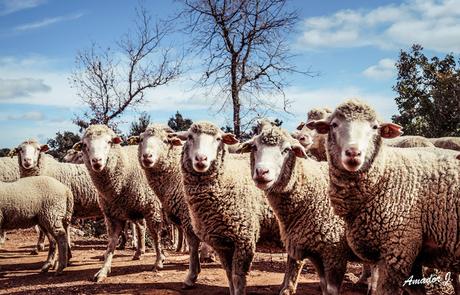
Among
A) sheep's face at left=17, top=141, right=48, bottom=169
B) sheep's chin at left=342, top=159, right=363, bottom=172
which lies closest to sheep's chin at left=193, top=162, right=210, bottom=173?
sheep's chin at left=342, top=159, right=363, bottom=172

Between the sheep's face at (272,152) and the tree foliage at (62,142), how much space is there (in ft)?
59.4

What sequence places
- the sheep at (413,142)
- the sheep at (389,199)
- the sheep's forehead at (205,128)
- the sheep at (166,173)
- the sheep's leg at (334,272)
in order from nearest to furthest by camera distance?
the sheep at (389,199) → the sheep's leg at (334,272) → the sheep's forehead at (205,128) → the sheep at (166,173) → the sheep at (413,142)

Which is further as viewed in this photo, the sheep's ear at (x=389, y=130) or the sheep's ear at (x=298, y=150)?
the sheep's ear at (x=298, y=150)

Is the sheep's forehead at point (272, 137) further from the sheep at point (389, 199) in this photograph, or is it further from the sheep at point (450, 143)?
the sheep at point (450, 143)

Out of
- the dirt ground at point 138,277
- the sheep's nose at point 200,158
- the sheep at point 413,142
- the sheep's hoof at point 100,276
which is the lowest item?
the dirt ground at point 138,277

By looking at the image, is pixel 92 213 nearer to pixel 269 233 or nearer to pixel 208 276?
pixel 208 276

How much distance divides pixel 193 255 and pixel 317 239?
2519 mm

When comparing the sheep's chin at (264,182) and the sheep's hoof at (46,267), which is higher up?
the sheep's chin at (264,182)

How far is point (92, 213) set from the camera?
11570 mm

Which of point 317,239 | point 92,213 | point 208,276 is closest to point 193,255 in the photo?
point 208,276

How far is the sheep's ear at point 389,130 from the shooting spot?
505 cm

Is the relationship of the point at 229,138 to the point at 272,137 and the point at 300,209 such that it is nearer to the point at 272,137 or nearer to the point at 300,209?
the point at 272,137

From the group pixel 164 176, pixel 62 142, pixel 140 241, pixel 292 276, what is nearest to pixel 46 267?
pixel 140 241

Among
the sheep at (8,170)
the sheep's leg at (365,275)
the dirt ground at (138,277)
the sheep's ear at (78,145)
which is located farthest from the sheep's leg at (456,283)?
the sheep at (8,170)
